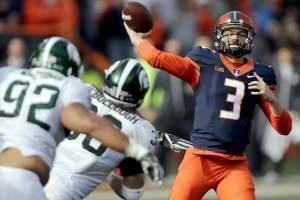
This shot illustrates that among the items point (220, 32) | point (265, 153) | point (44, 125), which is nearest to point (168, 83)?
point (265, 153)

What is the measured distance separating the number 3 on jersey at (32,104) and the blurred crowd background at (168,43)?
20.5ft

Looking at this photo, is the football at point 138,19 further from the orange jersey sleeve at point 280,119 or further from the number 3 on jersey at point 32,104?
the number 3 on jersey at point 32,104

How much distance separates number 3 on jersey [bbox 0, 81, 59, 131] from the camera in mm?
5695

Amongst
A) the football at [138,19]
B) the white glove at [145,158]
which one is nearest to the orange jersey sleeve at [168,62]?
the football at [138,19]

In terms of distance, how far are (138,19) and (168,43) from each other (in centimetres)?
545

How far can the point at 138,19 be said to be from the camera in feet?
23.3

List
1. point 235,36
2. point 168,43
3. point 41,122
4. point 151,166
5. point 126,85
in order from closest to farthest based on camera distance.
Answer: point 151,166
point 41,122
point 126,85
point 235,36
point 168,43

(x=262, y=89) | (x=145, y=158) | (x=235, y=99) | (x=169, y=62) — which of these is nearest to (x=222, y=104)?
(x=235, y=99)

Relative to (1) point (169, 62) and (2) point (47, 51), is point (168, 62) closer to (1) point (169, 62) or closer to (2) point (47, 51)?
(1) point (169, 62)

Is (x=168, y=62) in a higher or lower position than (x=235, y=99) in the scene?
higher

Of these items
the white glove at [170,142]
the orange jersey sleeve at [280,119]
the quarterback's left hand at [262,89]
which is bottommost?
the white glove at [170,142]

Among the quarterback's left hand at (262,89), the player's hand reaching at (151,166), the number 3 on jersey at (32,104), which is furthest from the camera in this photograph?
the quarterback's left hand at (262,89)

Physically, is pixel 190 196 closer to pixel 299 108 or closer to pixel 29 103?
pixel 29 103

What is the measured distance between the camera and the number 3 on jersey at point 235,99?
6973 millimetres
